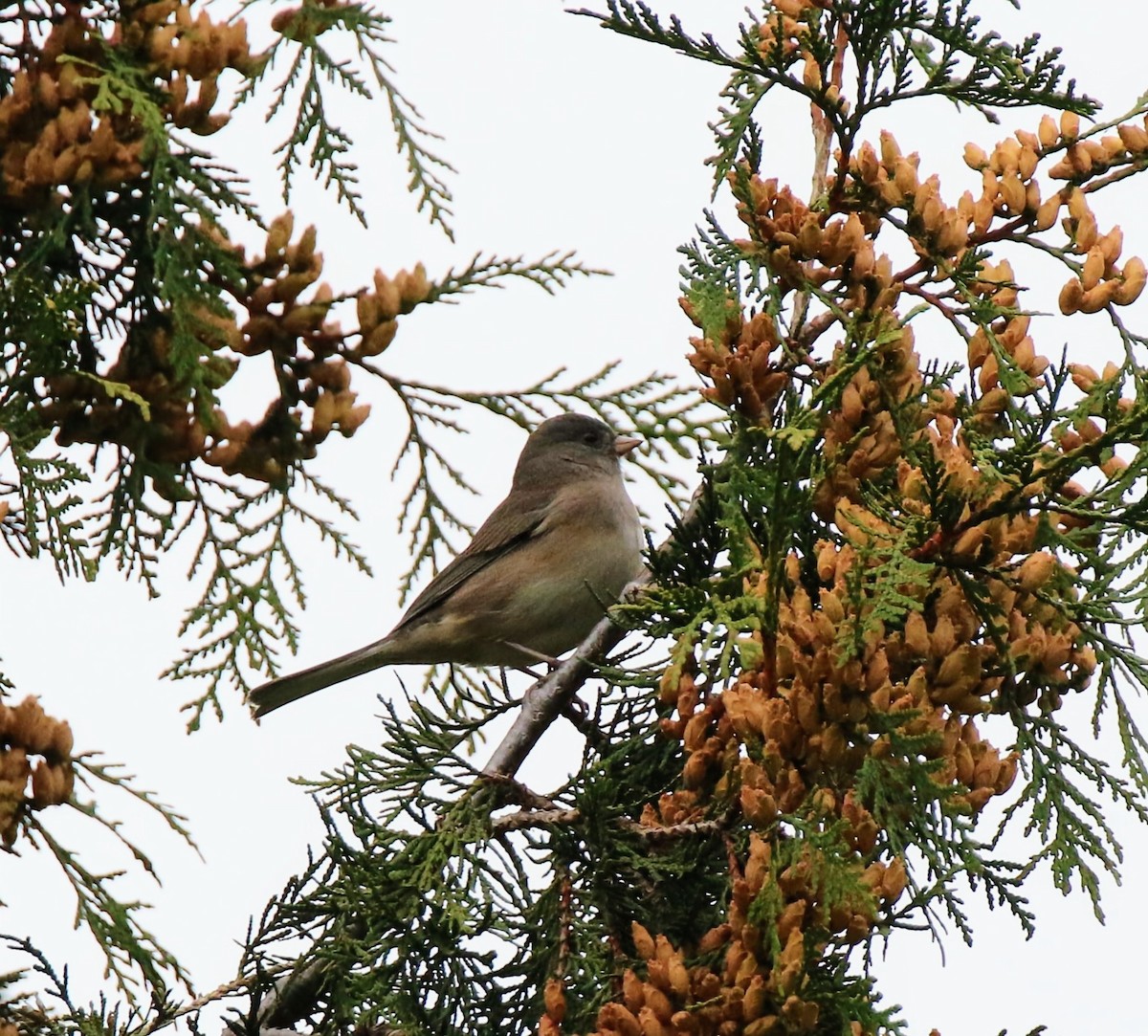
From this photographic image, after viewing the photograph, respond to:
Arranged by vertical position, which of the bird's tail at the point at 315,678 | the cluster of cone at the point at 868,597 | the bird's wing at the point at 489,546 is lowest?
the cluster of cone at the point at 868,597

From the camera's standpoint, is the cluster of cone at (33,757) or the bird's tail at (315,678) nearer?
the cluster of cone at (33,757)

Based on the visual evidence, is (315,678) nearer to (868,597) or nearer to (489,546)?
(489,546)

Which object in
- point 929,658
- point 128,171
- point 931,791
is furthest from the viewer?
point 128,171

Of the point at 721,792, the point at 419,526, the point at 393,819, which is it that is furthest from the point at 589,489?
the point at 721,792

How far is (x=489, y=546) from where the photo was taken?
5809 millimetres

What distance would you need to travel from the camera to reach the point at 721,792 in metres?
2.47

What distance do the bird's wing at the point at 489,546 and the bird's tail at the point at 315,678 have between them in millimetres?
146

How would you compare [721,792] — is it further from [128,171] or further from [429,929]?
[128,171]

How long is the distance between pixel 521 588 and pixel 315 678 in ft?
2.73

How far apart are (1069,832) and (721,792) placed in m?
0.57

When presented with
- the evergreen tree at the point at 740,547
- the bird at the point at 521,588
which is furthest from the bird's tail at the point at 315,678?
the evergreen tree at the point at 740,547

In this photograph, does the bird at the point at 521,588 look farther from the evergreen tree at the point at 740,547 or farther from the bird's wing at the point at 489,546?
the evergreen tree at the point at 740,547

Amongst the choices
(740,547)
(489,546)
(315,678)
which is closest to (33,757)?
(740,547)

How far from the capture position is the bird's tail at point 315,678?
545 centimetres
